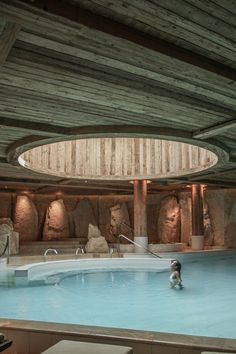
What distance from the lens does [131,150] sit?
17.5 metres

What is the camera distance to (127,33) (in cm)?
418

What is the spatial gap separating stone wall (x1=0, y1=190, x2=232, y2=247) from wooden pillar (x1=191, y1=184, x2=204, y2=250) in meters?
2.66

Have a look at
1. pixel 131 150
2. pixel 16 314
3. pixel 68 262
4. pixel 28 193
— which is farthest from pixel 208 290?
pixel 28 193

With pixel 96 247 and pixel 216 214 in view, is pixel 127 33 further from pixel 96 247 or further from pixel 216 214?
pixel 216 214

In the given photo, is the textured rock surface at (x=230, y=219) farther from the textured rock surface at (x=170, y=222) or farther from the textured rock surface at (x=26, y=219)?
the textured rock surface at (x=26, y=219)

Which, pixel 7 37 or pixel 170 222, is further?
pixel 170 222

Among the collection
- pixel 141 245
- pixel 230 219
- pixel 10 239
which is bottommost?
pixel 141 245

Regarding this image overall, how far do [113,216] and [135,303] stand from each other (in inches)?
612

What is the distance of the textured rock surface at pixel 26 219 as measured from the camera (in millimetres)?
23047

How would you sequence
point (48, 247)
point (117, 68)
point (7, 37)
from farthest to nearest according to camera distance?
point (48, 247) → point (117, 68) → point (7, 37)

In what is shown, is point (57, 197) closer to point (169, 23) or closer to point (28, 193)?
point (28, 193)

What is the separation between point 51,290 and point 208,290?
4.21 metres

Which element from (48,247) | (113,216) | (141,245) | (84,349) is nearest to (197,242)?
(141,245)

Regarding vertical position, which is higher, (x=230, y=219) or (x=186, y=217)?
(x=186, y=217)
